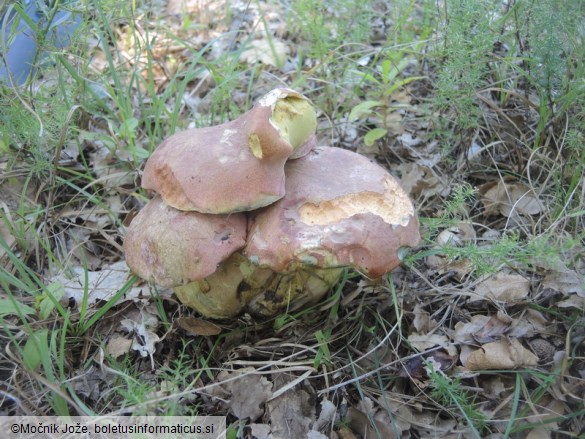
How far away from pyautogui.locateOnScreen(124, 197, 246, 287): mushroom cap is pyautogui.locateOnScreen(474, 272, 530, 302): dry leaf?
1180 mm

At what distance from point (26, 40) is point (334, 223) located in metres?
2.24

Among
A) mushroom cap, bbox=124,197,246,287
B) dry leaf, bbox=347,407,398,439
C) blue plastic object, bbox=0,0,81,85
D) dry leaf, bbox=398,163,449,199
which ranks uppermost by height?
blue plastic object, bbox=0,0,81,85

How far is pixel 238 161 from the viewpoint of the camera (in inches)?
69.2

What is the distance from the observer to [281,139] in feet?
5.72

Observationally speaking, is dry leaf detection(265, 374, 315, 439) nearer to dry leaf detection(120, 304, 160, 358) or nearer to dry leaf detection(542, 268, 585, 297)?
dry leaf detection(120, 304, 160, 358)

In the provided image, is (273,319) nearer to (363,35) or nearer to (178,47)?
(363,35)

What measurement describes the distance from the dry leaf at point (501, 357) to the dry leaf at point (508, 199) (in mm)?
829

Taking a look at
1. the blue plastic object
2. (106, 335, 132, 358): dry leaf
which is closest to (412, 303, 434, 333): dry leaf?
(106, 335, 132, 358): dry leaf

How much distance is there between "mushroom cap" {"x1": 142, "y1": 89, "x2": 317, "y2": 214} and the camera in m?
1.74

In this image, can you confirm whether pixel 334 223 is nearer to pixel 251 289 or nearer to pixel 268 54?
pixel 251 289

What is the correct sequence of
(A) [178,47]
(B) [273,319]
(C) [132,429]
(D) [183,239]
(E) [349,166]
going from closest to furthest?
(C) [132,429] < (D) [183,239] < (E) [349,166] < (B) [273,319] < (A) [178,47]

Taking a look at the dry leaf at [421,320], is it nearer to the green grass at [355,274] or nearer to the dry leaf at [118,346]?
the green grass at [355,274]

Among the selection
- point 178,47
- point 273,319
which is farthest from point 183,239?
point 178,47

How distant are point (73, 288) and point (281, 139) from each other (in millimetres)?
1362
